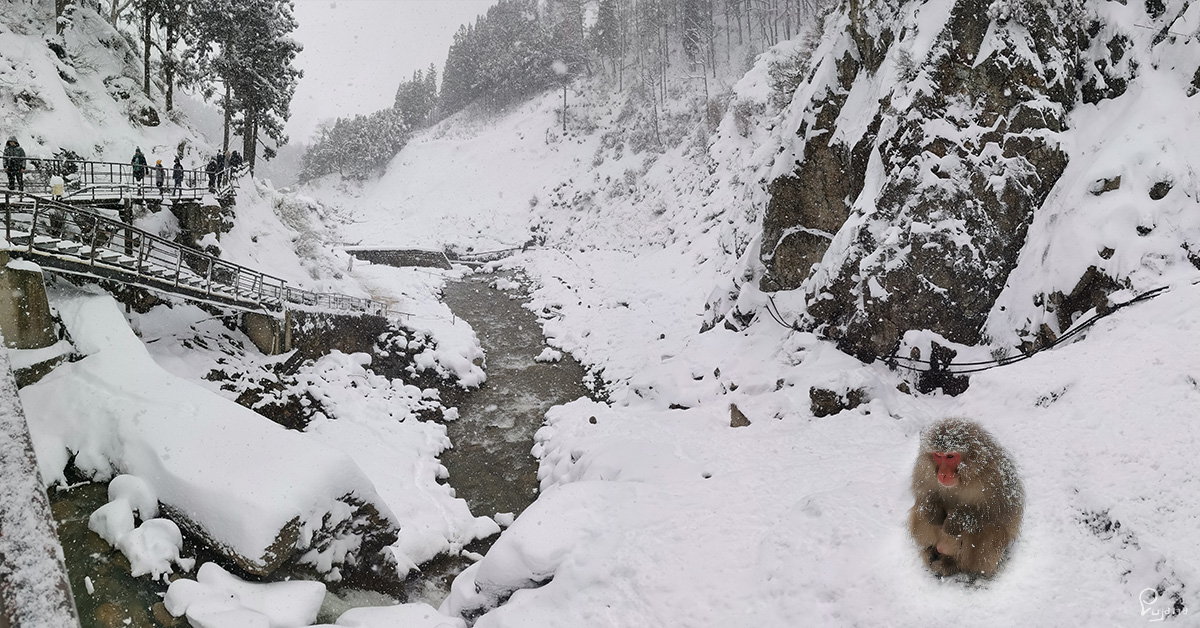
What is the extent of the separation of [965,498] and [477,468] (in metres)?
12.0

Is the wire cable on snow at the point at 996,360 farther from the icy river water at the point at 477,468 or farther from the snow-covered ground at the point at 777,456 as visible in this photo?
the icy river water at the point at 477,468

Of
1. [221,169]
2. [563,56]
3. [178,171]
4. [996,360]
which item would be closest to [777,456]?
[996,360]

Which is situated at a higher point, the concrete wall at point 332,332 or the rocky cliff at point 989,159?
the rocky cliff at point 989,159

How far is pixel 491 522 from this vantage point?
39.1ft

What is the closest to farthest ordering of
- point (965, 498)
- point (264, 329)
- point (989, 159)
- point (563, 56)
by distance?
point (965, 498) < point (989, 159) < point (264, 329) < point (563, 56)

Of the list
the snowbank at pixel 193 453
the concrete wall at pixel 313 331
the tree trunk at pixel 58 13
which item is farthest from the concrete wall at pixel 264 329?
the tree trunk at pixel 58 13

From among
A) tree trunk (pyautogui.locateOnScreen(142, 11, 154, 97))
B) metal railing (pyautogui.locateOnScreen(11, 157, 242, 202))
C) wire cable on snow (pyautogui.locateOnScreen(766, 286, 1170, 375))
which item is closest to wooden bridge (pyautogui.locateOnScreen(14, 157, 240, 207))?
metal railing (pyautogui.locateOnScreen(11, 157, 242, 202))

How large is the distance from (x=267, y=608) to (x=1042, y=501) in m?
9.60

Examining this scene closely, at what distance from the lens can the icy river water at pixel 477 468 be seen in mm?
7168

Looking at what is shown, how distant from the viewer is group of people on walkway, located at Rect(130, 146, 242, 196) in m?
16.5

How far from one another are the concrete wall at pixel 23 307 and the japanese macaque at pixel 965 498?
13.4 metres

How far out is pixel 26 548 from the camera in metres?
3.67

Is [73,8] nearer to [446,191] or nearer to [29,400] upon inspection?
[29,400]

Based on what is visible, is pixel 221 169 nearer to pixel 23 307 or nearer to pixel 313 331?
pixel 313 331
